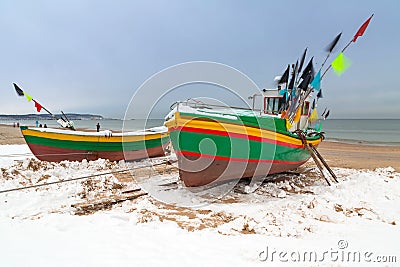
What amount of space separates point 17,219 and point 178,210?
8.64 feet

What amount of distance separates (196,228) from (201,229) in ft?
0.29

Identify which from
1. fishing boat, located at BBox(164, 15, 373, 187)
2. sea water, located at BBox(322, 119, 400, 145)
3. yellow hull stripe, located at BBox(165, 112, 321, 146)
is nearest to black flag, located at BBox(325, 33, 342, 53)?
fishing boat, located at BBox(164, 15, 373, 187)

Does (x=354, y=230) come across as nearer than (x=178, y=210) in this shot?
Yes

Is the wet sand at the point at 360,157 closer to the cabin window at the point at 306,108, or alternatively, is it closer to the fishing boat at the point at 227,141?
the cabin window at the point at 306,108

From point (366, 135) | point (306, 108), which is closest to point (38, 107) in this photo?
point (306, 108)

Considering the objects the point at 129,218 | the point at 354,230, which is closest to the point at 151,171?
the point at 129,218

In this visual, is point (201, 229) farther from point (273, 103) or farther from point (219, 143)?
point (273, 103)

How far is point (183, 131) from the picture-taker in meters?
5.61

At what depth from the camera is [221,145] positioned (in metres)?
5.60

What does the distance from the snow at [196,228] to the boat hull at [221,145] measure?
1.94ft

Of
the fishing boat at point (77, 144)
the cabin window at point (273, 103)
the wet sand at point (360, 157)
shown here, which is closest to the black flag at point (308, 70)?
the cabin window at point (273, 103)

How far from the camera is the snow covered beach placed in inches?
106

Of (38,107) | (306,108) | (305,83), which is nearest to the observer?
(305,83)

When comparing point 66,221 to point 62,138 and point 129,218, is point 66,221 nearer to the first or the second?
point 129,218
